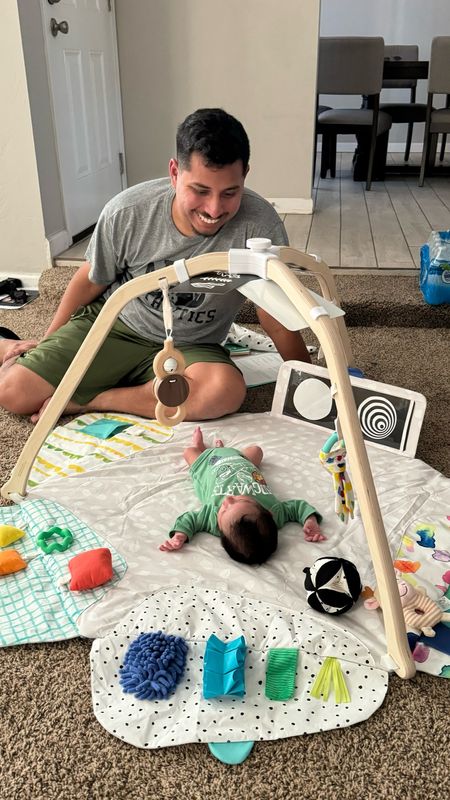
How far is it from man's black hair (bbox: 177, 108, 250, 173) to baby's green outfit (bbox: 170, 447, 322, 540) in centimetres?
63

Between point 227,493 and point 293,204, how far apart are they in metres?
2.53

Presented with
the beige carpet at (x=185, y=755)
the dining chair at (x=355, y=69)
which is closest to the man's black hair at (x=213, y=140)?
the beige carpet at (x=185, y=755)

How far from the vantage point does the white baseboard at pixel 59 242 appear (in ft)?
9.42

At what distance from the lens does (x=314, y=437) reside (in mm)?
1722

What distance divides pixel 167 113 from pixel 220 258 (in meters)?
2.59

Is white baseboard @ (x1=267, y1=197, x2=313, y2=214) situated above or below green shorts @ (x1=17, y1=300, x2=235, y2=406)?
below

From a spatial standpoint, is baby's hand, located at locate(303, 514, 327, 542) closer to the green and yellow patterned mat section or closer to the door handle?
the green and yellow patterned mat section

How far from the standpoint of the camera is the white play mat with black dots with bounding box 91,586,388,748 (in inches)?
38.4

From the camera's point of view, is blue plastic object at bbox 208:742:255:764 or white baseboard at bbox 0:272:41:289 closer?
blue plastic object at bbox 208:742:255:764

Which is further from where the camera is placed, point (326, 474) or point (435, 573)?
point (326, 474)

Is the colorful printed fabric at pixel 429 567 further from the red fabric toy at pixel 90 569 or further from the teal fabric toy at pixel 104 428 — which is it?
the teal fabric toy at pixel 104 428

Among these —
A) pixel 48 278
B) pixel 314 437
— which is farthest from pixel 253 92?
pixel 314 437

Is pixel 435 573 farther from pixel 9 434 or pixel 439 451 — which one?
pixel 9 434

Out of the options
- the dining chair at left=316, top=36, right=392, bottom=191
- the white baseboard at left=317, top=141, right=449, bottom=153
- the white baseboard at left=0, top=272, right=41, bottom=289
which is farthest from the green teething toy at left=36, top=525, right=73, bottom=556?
the white baseboard at left=317, top=141, right=449, bottom=153
